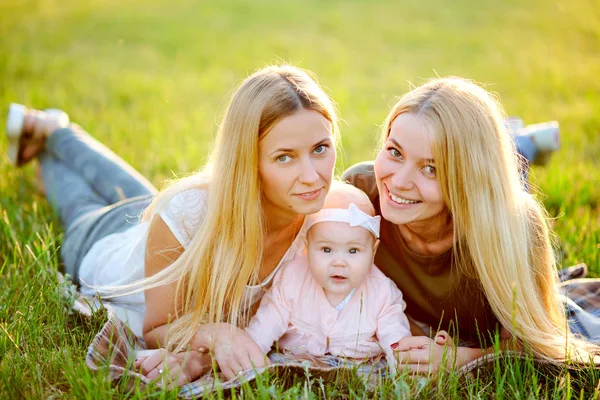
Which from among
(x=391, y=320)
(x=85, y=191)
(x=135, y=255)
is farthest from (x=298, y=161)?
(x=85, y=191)

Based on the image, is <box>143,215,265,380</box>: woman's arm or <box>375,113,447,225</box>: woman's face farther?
<box>375,113,447,225</box>: woman's face

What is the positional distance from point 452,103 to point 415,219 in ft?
1.70

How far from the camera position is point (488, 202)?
2.85 meters

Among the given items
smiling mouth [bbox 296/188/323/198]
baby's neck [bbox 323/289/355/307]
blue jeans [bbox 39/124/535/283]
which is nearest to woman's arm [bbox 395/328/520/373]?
baby's neck [bbox 323/289/355/307]

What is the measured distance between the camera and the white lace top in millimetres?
2973

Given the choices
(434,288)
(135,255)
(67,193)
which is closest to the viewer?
(434,288)

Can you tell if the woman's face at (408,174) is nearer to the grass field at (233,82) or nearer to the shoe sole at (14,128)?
the grass field at (233,82)

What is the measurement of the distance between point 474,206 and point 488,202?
65 millimetres

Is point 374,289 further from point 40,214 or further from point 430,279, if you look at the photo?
point 40,214

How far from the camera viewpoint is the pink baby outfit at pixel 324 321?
9.55 feet

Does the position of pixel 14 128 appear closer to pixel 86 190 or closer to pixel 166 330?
pixel 86 190

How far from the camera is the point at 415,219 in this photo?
2953 millimetres

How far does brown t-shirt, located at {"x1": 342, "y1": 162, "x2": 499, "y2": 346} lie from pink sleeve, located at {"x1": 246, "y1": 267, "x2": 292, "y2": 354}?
1.80 ft

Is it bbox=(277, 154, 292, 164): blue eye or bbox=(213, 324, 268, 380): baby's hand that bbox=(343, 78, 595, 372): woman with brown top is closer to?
bbox=(277, 154, 292, 164): blue eye
